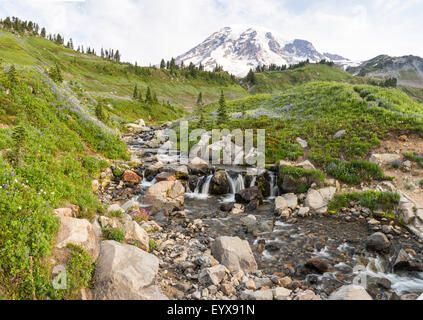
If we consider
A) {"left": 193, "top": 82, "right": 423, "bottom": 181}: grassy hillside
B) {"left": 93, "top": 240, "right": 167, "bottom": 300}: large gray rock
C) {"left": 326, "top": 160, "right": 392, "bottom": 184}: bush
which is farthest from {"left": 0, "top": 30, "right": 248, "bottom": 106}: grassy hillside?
{"left": 93, "top": 240, "right": 167, "bottom": 300}: large gray rock

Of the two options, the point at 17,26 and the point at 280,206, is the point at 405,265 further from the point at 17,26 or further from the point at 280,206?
the point at 17,26

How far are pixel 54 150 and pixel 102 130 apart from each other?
841cm

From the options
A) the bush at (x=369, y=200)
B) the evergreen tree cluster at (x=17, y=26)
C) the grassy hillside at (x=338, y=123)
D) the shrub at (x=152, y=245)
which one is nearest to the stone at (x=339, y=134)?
the grassy hillside at (x=338, y=123)

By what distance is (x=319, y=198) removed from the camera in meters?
14.1

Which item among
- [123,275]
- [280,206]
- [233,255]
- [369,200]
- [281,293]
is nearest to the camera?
[123,275]

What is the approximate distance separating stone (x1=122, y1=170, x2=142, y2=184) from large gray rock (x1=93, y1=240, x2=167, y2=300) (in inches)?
392

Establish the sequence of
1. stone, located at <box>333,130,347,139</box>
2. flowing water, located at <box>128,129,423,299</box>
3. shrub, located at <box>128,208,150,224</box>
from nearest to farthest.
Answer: flowing water, located at <box>128,129,423,299</box> → shrub, located at <box>128,208,150,224</box> → stone, located at <box>333,130,347,139</box>

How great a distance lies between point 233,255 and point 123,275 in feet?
13.3

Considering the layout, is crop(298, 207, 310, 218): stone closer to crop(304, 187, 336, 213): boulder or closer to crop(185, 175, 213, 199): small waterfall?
crop(304, 187, 336, 213): boulder

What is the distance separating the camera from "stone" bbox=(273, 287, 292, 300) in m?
6.57

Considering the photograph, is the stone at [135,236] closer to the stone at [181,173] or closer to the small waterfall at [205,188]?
the small waterfall at [205,188]

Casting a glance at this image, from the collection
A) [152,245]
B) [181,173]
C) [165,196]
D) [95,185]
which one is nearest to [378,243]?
[152,245]

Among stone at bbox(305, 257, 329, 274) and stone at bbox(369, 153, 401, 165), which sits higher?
stone at bbox(369, 153, 401, 165)
